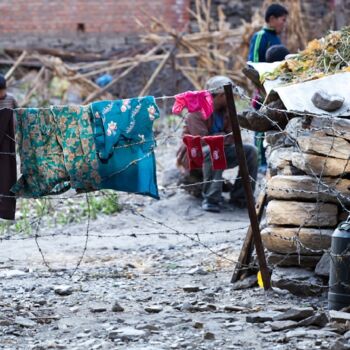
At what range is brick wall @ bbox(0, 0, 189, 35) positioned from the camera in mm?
18750

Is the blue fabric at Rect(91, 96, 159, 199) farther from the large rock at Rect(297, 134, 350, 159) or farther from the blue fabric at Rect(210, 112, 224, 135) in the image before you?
the blue fabric at Rect(210, 112, 224, 135)

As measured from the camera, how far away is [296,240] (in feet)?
22.0

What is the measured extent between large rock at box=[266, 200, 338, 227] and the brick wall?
12.2 m

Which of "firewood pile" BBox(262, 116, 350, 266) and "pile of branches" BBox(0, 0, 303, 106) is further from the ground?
"pile of branches" BBox(0, 0, 303, 106)

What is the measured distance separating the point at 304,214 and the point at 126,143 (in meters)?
1.34

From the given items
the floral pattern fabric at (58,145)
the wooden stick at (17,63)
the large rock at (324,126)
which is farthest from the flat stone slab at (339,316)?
the wooden stick at (17,63)

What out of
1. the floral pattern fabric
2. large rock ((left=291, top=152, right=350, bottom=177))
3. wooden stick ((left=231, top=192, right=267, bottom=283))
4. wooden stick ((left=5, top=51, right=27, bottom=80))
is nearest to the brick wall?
wooden stick ((left=5, top=51, right=27, bottom=80))

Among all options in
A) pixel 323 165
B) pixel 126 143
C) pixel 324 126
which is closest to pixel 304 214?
pixel 323 165

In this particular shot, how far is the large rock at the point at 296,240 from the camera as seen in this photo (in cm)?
671

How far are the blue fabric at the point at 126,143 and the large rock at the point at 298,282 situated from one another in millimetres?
1064

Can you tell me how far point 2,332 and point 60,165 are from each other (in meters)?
1.17

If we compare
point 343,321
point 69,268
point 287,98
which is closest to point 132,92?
point 69,268

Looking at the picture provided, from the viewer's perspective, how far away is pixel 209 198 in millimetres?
10273

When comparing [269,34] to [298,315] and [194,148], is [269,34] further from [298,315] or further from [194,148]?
[298,315]
